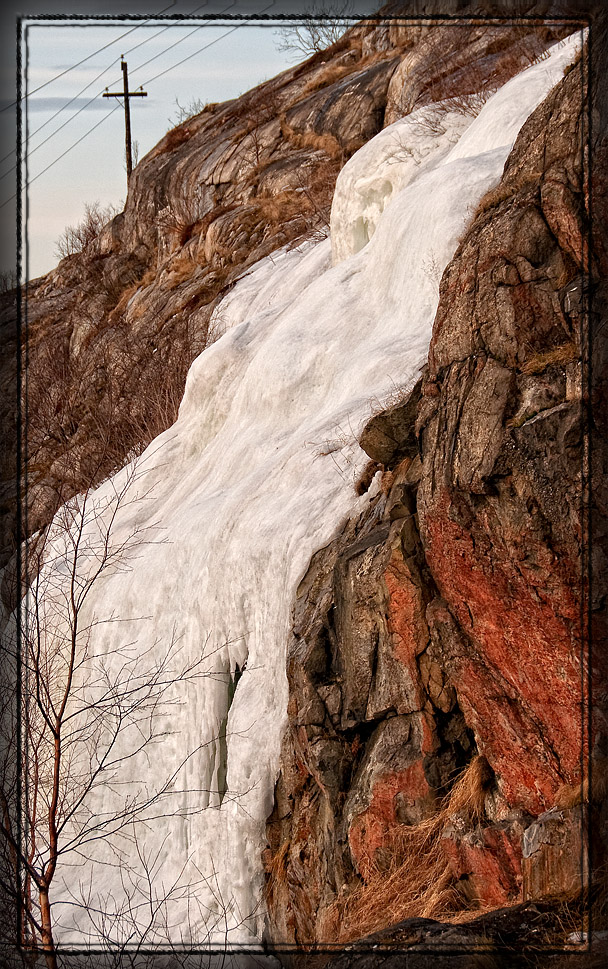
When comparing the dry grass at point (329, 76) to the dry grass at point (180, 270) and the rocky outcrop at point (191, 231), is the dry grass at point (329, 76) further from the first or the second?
the dry grass at point (180, 270)

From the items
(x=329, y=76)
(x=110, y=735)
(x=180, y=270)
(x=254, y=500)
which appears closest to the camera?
(x=254, y=500)

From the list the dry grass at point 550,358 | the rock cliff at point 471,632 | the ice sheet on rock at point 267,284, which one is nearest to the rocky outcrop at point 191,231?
the ice sheet on rock at point 267,284

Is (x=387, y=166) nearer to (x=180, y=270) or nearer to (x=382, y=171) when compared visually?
(x=382, y=171)

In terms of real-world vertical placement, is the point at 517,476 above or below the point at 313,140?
below

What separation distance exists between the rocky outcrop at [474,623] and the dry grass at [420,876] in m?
0.01

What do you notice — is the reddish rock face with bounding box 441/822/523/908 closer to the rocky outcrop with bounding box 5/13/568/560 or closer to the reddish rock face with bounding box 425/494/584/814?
the reddish rock face with bounding box 425/494/584/814

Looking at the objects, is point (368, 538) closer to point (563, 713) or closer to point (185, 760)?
point (563, 713)

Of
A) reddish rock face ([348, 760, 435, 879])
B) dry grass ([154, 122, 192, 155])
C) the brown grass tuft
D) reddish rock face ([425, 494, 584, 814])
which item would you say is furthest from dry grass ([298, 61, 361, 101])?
reddish rock face ([348, 760, 435, 879])

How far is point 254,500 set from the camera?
31.2ft

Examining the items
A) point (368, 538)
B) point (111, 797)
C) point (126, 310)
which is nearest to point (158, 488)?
point (111, 797)

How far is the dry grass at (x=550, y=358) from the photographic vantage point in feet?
19.1

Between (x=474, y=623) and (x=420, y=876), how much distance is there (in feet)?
5.37

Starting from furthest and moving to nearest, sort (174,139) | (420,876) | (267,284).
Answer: (174,139) → (267,284) → (420,876)

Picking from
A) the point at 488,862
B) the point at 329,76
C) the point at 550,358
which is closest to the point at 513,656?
the point at 488,862
